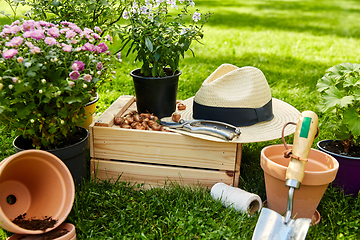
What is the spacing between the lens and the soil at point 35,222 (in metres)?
1.55

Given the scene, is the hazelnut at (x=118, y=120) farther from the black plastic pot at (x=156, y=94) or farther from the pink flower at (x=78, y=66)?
the pink flower at (x=78, y=66)

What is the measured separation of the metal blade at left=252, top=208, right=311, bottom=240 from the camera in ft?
4.96

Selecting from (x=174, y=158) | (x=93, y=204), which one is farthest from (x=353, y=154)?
(x=93, y=204)

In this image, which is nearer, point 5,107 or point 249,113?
point 5,107

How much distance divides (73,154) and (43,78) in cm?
45

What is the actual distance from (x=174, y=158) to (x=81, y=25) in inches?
41.2

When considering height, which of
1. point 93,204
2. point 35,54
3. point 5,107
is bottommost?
point 93,204

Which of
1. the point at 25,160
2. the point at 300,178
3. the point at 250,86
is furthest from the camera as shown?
the point at 250,86

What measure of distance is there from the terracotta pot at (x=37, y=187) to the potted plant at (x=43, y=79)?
0.38ft

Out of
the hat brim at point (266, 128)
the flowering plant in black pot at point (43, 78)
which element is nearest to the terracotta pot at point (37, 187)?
the flowering plant in black pot at point (43, 78)

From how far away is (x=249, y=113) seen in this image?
6.79ft

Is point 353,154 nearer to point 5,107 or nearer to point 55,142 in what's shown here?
point 55,142

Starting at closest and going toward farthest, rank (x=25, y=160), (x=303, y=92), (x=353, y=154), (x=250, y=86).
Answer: (x=25, y=160) < (x=353, y=154) < (x=250, y=86) < (x=303, y=92)

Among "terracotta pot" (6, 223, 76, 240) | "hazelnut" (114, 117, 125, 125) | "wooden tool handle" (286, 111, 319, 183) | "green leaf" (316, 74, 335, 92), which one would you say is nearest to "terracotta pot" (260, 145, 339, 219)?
"wooden tool handle" (286, 111, 319, 183)
